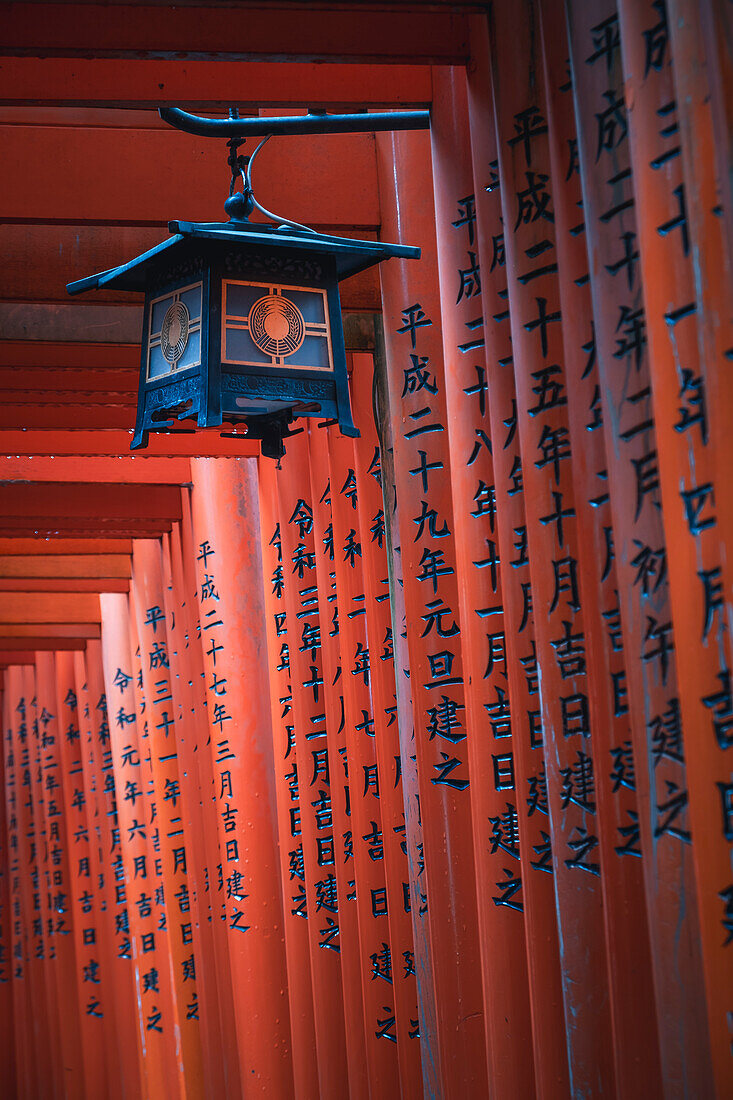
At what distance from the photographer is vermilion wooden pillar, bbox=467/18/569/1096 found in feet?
15.2

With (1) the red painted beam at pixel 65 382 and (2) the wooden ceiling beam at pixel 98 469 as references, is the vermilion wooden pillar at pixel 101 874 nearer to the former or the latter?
(2) the wooden ceiling beam at pixel 98 469

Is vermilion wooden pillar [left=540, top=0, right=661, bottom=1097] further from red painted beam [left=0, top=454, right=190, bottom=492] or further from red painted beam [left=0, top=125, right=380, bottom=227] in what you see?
red painted beam [left=0, top=454, right=190, bottom=492]

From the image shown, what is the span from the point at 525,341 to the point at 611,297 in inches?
25.9

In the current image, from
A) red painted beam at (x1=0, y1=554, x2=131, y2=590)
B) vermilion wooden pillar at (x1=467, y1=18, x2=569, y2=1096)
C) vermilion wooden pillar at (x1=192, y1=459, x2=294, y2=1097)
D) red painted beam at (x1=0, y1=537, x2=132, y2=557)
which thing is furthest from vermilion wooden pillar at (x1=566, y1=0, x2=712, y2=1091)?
red painted beam at (x1=0, y1=554, x2=131, y2=590)

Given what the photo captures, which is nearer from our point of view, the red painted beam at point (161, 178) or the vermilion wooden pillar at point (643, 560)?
the vermilion wooden pillar at point (643, 560)

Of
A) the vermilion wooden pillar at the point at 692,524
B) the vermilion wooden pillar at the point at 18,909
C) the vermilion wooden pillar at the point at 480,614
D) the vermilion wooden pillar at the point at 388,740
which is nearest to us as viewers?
the vermilion wooden pillar at the point at 692,524

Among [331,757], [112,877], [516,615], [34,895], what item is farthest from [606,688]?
[34,895]

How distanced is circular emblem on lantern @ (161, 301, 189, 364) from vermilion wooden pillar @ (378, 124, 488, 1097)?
1.61 metres

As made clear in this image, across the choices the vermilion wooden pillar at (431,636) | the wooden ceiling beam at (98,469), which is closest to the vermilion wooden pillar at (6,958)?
the wooden ceiling beam at (98,469)

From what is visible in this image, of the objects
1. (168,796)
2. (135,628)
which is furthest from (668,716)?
(135,628)

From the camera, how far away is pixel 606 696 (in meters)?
4.14

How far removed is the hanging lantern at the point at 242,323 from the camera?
15.4 ft

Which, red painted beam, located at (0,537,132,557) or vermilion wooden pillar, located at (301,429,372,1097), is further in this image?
red painted beam, located at (0,537,132,557)

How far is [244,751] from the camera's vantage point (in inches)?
373
